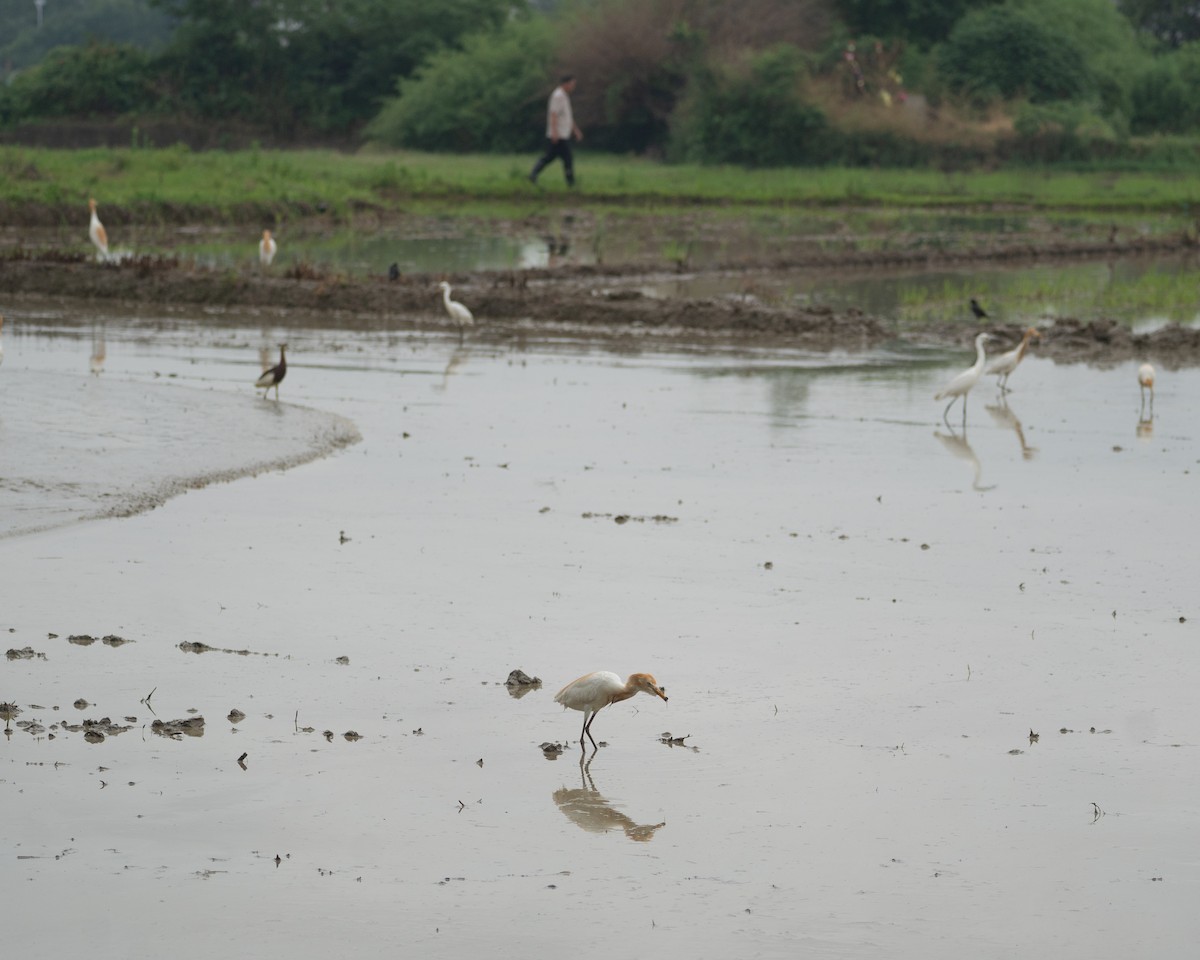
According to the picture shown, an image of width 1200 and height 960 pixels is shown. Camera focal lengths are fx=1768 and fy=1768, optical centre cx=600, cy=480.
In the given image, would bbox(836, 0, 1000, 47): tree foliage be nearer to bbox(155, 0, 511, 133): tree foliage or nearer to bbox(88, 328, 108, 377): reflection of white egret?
bbox(155, 0, 511, 133): tree foliage

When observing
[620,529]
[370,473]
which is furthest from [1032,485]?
[370,473]

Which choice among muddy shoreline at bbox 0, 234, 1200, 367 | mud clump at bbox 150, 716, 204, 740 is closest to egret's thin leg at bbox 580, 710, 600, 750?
Result: mud clump at bbox 150, 716, 204, 740

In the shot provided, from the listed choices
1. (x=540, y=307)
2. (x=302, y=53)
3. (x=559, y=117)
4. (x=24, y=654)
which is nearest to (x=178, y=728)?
(x=24, y=654)

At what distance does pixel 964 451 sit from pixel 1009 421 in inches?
64.7

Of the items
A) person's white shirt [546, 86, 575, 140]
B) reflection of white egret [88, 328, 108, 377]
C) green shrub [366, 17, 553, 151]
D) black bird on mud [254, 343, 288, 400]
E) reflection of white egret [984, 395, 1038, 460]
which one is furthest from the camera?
green shrub [366, 17, 553, 151]

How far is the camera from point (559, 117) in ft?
126

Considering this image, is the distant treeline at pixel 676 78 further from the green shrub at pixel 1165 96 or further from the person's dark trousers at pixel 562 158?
the person's dark trousers at pixel 562 158

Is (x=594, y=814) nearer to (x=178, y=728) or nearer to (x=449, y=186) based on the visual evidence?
(x=178, y=728)

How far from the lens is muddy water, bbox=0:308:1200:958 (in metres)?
5.57

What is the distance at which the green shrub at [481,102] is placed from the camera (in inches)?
2051

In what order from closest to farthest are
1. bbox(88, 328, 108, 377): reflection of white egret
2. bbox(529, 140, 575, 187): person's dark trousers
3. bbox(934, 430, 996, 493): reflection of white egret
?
bbox(934, 430, 996, 493): reflection of white egret
bbox(88, 328, 108, 377): reflection of white egret
bbox(529, 140, 575, 187): person's dark trousers

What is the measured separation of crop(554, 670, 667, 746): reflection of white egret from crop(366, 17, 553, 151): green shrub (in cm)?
4567

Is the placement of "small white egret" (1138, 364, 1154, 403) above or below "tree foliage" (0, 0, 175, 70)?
below

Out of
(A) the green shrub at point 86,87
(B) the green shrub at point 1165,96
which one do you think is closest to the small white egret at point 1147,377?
(B) the green shrub at point 1165,96
